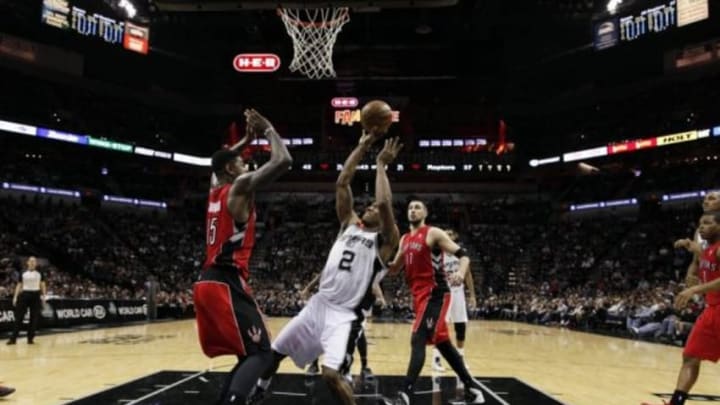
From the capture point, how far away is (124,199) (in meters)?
38.2

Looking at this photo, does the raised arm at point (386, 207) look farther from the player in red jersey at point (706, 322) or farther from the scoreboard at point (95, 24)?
the scoreboard at point (95, 24)

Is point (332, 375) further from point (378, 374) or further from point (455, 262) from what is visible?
point (455, 262)

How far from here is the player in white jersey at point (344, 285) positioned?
5043 millimetres

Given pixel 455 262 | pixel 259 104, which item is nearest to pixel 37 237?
pixel 259 104

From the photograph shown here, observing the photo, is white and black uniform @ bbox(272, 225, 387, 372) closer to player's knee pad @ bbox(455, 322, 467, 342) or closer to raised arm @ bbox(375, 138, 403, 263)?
raised arm @ bbox(375, 138, 403, 263)

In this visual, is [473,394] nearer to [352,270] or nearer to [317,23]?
[352,270]

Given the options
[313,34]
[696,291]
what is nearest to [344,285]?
[696,291]

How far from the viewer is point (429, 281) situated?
6953 mm

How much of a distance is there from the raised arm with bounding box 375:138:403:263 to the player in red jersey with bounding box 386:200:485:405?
57.3 inches

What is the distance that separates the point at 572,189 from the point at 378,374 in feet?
107

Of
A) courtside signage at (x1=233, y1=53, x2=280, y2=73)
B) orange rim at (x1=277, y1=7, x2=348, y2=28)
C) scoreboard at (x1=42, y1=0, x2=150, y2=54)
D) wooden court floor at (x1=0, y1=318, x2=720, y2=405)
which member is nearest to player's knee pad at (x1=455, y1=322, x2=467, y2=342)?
wooden court floor at (x1=0, y1=318, x2=720, y2=405)

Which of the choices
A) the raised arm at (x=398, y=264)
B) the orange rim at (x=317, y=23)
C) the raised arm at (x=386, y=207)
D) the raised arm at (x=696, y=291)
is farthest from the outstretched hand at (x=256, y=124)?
the orange rim at (x=317, y=23)

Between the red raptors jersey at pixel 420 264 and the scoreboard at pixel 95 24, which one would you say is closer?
the red raptors jersey at pixel 420 264

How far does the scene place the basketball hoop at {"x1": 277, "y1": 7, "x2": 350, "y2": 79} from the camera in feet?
49.5
